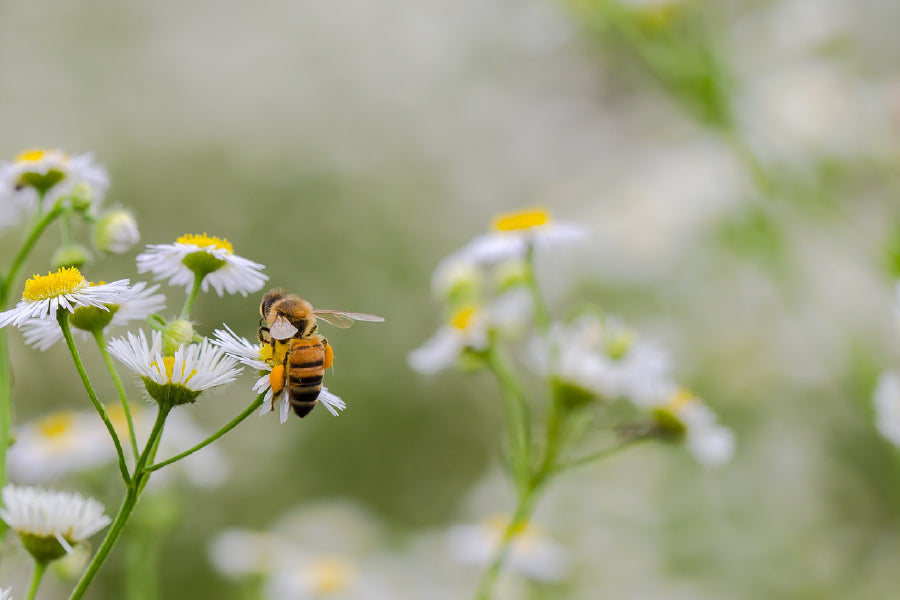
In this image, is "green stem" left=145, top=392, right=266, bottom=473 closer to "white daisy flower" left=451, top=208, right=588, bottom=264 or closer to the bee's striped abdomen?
the bee's striped abdomen

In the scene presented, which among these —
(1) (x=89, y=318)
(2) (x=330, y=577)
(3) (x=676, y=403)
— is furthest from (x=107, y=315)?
(2) (x=330, y=577)

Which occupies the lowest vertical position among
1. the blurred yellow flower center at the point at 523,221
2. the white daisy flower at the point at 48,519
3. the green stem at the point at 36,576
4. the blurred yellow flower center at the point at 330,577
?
the blurred yellow flower center at the point at 330,577

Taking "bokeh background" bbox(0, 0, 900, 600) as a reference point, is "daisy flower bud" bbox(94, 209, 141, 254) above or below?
above

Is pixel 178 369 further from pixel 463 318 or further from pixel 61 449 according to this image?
pixel 61 449

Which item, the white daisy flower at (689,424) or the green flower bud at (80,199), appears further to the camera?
the white daisy flower at (689,424)

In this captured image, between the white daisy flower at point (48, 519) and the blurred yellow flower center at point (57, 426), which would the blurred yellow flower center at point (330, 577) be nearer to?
the blurred yellow flower center at point (57, 426)

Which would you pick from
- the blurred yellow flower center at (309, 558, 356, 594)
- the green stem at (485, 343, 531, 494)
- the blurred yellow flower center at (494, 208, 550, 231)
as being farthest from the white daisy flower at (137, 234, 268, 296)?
the blurred yellow flower center at (309, 558, 356, 594)

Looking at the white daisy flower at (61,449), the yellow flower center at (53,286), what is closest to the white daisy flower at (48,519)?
the yellow flower center at (53,286)
